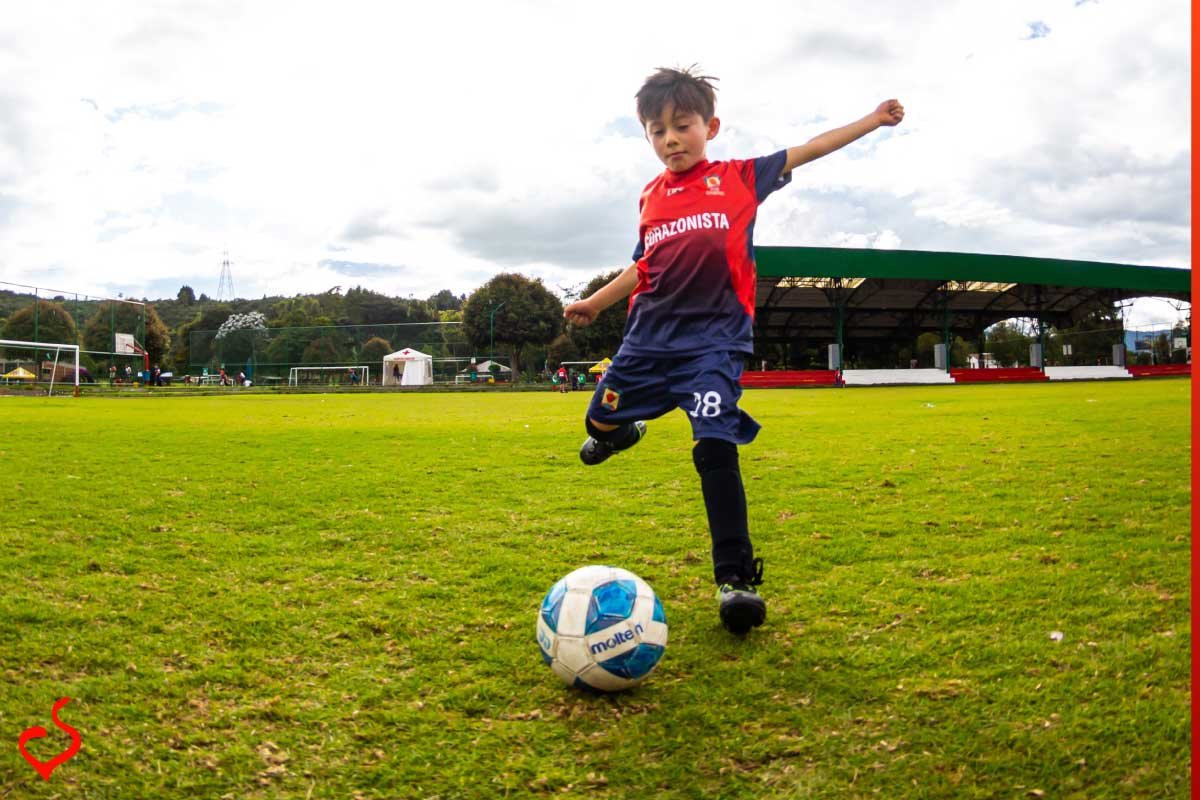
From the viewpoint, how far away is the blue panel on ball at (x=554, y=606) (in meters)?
2.53

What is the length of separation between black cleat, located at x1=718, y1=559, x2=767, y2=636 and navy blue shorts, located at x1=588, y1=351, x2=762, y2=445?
54 cm

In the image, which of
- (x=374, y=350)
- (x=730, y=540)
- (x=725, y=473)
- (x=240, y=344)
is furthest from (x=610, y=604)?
(x=240, y=344)

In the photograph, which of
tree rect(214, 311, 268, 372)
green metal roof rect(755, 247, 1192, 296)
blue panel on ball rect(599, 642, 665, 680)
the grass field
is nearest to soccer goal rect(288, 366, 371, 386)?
tree rect(214, 311, 268, 372)

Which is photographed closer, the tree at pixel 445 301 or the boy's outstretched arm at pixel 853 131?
the boy's outstretched arm at pixel 853 131

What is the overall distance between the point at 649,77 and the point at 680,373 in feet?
4.22

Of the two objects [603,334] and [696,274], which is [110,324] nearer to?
[603,334]

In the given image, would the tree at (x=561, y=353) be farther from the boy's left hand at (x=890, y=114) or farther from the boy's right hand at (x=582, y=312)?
the boy's left hand at (x=890, y=114)

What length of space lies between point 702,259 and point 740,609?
143cm

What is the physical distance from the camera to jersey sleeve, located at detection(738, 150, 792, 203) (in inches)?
138

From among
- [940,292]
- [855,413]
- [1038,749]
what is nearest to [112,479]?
[1038,749]

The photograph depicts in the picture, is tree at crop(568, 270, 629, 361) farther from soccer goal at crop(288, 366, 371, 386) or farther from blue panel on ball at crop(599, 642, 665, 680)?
blue panel on ball at crop(599, 642, 665, 680)

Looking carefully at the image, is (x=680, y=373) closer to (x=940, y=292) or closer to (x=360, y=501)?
(x=360, y=501)

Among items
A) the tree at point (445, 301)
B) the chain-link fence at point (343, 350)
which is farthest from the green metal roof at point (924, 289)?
the tree at point (445, 301)

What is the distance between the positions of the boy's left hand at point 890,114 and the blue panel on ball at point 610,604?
7.10ft
